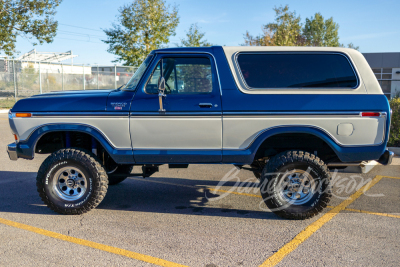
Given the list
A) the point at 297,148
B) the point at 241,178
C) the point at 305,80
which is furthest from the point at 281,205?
the point at 241,178

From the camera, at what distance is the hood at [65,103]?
15.4 ft

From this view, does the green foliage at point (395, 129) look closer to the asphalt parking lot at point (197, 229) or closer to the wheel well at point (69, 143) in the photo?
the asphalt parking lot at point (197, 229)

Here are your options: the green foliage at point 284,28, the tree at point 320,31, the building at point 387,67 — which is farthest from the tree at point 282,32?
the tree at point 320,31

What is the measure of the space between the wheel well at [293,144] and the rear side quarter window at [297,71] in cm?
66

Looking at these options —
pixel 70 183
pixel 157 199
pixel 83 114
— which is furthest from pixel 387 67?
pixel 70 183

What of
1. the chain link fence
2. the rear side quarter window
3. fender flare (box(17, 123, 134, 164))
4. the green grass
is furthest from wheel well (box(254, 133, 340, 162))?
the green grass

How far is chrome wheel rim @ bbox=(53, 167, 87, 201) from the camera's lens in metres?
A: 4.84

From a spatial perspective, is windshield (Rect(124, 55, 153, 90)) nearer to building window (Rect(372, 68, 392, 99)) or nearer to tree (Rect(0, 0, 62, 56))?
tree (Rect(0, 0, 62, 56))

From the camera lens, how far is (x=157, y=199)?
18.2ft

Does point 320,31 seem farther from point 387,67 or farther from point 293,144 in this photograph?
point 293,144

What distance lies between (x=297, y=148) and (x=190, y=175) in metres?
2.60

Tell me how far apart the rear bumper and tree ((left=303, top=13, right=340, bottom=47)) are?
5982 cm

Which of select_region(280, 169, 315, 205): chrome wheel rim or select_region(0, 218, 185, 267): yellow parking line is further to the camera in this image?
select_region(280, 169, 315, 205): chrome wheel rim

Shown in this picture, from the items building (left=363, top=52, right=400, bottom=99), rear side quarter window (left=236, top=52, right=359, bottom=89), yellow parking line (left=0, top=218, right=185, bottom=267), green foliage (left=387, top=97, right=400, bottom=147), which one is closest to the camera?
yellow parking line (left=0, top=218, right=185, bottom=267)
